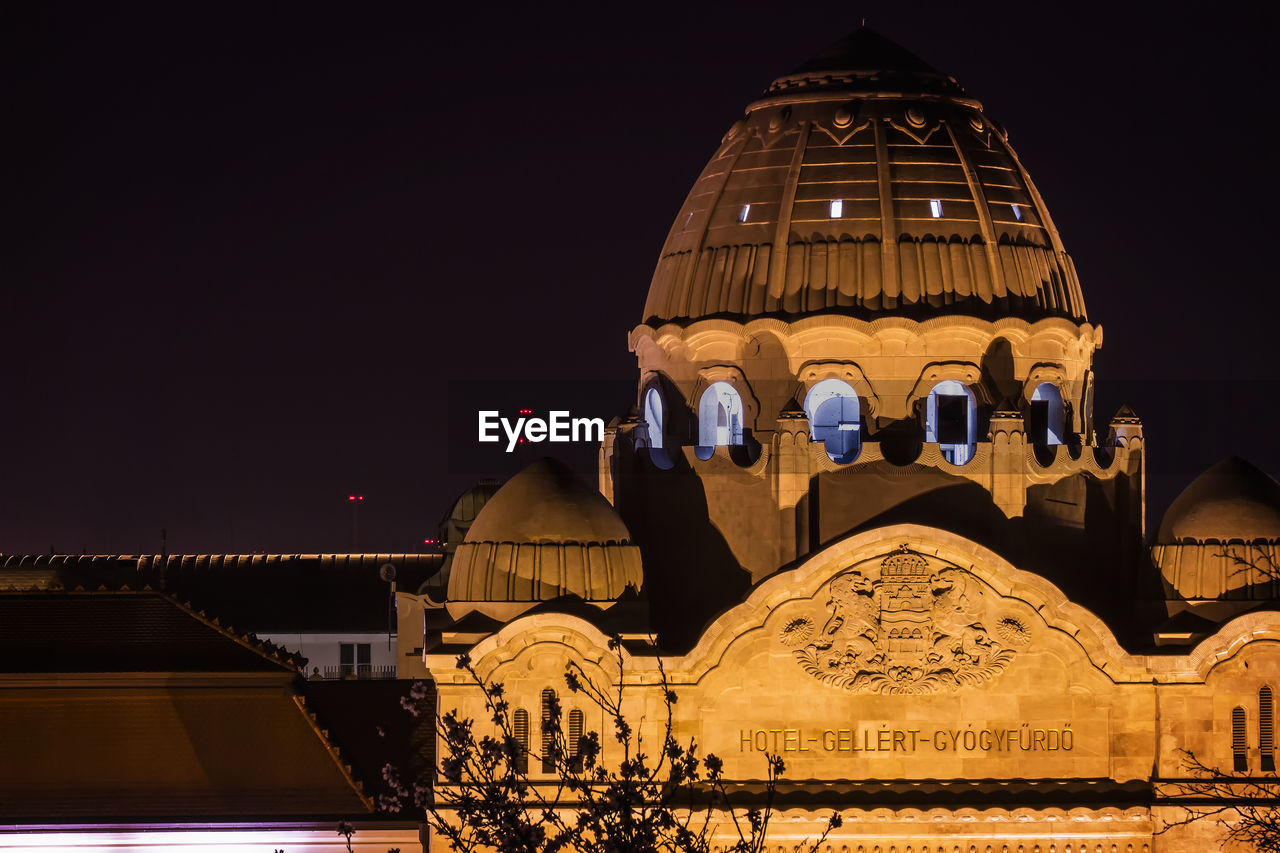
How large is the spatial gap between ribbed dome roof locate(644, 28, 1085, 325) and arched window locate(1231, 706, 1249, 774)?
34.0 ft

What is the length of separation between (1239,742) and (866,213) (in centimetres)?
1400

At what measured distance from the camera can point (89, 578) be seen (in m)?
85.1

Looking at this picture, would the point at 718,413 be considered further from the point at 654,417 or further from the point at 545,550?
the point at 545,550

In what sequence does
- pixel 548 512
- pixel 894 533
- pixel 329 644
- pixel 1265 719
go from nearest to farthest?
pixel 894 533, pixel 1265 719, pixel 548 512, pixel 329 644

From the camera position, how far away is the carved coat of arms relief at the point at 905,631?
62.8 m

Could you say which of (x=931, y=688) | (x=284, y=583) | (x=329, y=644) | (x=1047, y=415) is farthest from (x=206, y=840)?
(x=284, y=583)

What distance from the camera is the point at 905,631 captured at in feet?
207

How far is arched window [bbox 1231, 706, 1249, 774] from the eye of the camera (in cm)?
6372

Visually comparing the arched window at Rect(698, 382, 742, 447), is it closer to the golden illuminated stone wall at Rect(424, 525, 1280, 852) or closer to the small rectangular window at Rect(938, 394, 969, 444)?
the small rectangular window at Rect(938, 394, 969, 444)

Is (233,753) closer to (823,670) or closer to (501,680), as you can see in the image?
(501,680)

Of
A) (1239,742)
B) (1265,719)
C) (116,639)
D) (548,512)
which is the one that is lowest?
(1239,742)

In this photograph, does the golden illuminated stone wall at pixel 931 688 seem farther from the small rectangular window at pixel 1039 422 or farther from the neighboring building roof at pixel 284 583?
the neighboring building roof at pixel 284 583

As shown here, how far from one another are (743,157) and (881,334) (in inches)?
234

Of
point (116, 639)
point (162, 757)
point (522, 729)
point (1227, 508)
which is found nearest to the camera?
point (522, 729)
